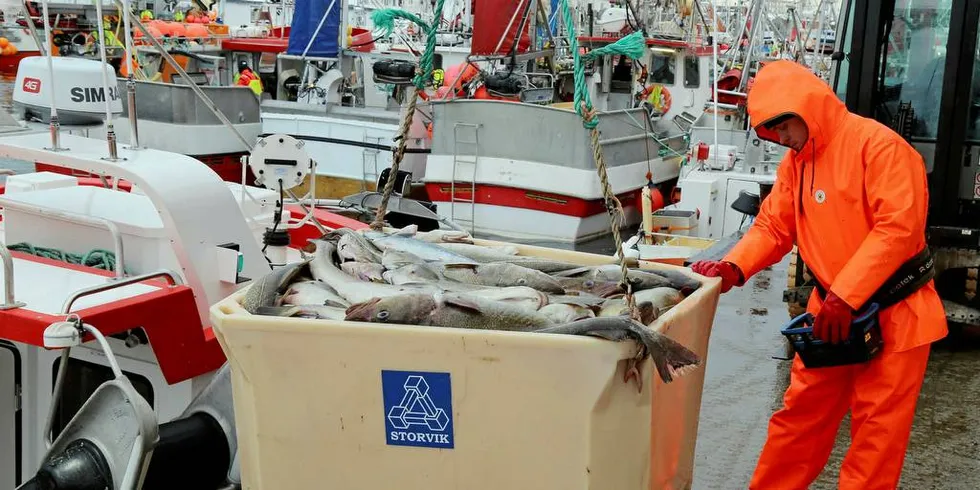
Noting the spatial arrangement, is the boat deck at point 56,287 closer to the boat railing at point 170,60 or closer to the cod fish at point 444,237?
the boat railing at point 170,60

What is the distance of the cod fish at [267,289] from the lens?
2.97 metres

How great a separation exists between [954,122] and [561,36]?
35.6ft

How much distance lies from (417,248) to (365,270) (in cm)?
22

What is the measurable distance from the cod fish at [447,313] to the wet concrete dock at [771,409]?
1.93 m

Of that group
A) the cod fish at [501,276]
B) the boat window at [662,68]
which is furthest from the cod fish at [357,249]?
the boat window at [662,68]

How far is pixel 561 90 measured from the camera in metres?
18.2

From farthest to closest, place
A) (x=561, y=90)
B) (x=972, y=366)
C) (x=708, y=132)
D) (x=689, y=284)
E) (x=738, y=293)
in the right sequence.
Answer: (x=561, y=90)
(x=708, y=132)
(x=738, y=293)
(x=972, y=366)
(x=689, y=284)

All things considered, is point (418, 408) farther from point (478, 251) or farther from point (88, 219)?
point (88, 219)

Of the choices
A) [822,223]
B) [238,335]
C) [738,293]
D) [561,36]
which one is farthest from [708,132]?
[238,335]

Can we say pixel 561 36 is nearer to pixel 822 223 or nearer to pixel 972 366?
pixel 972 366

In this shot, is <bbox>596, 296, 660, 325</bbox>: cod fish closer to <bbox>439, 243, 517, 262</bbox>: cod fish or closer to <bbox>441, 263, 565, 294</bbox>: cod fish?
<bbox>441, 263, 565, 294</bbox>: cod fish

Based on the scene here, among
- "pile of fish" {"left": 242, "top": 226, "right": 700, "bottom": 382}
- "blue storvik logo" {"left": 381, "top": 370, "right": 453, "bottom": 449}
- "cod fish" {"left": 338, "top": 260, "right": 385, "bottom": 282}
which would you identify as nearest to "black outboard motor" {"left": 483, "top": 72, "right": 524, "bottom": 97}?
"pile of fish" {"left": 242, "top": 226, "right": 700, "bottom": 382}

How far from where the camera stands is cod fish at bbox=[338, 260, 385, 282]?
10.7 ft

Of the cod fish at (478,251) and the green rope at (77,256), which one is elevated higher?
the cod fish at (478,251)
